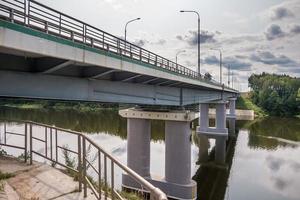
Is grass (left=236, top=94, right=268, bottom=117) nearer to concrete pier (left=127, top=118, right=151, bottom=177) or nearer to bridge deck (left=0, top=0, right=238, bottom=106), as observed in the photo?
concrete pier (left=127, top=118, right=151, bottom=177)

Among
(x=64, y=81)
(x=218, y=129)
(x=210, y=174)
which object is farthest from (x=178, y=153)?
(x=218, y=129)

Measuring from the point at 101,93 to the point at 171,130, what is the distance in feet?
28.4

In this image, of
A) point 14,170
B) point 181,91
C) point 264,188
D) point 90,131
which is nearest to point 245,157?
point 264,188

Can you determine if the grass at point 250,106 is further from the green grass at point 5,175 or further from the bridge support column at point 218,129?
the green grass at point 5,175

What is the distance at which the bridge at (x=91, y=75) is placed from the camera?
7460 millimetres

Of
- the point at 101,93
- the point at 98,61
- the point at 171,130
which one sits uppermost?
the point at 98,61

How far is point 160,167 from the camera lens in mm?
25734

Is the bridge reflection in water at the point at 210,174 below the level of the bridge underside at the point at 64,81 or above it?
below

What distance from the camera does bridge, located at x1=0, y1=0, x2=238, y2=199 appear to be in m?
7.46

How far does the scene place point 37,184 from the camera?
690 cm

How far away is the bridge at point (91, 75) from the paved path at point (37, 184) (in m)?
2.12

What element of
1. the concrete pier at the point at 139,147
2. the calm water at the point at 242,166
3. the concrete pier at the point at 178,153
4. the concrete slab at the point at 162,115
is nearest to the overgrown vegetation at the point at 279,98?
the calm water at the point at 242,166

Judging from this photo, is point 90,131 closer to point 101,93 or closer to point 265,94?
point 101,93

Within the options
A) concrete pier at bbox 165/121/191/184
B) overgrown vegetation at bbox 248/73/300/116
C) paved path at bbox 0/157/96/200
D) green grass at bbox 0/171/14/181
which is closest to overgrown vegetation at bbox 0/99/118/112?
overgrown vegetation at bbox 248/73/300/116
